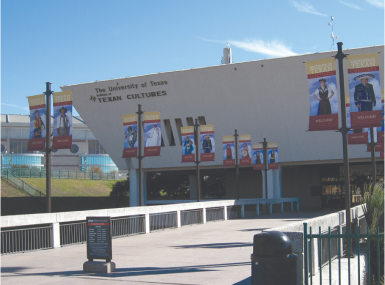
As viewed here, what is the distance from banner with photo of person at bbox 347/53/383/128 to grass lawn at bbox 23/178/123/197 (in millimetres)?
47495

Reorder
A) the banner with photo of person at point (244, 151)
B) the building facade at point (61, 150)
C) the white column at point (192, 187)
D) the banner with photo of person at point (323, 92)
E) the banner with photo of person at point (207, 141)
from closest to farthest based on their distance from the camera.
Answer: the banner with photo of person at point (323, 92), the banner with photo of person at point (207, 141), the banner with photo of person at point (244, 151), the white column at point (192, 187), the building facade at point (61, 150)

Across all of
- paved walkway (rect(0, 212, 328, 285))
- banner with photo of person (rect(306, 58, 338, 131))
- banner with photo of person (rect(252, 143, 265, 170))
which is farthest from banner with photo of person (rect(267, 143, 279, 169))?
banner with photo of person (rect(306, 58, 338, 131))

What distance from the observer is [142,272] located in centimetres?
977

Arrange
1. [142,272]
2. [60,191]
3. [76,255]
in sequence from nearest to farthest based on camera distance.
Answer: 1. [142,272]
2. [76,255]
3. [60,191]

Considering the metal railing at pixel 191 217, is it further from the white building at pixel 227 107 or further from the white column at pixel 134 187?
the white column at pixel 134 187

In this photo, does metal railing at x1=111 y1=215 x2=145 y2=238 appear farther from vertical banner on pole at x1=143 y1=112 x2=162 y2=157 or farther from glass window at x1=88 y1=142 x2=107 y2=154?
glass window at x1=88 y1=142 x2=107 y2=154

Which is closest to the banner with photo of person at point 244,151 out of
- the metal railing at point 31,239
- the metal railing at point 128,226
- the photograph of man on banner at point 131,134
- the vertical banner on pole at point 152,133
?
the photograph of man on banner at point 131,134

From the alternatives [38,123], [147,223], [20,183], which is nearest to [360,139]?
[147,223]

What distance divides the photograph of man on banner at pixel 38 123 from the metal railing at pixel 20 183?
116 feet

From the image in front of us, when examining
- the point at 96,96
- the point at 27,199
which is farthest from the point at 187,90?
the point at 27,199

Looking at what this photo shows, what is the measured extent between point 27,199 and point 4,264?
41790mm

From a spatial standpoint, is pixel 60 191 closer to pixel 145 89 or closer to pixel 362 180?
pixel 145 89

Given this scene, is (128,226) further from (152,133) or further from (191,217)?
(152,133)

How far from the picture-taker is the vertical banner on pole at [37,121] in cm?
1950
